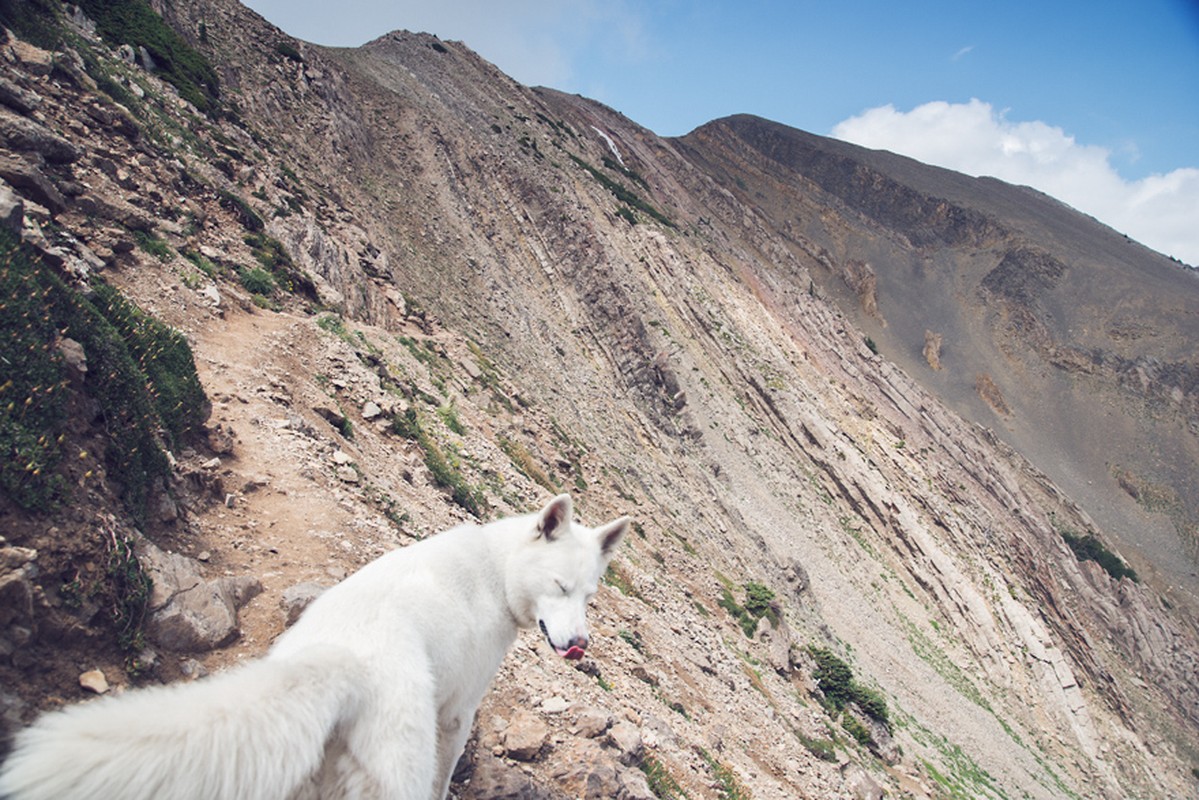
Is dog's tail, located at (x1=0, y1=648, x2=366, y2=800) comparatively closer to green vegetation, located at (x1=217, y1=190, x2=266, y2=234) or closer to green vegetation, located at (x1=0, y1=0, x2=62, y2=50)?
green vegetation, located at (x1=217, y1=190, x2=266, y2=234)

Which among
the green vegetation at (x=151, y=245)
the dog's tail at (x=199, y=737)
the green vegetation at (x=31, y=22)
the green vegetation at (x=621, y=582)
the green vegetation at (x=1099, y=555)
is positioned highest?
the green vegetation at (x=31, y=22)

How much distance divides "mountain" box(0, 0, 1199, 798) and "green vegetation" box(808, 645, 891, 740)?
0.17 metres

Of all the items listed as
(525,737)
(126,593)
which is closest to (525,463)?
(525,737)

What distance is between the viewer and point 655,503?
22.5 meters

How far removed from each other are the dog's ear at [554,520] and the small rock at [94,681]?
2438mm

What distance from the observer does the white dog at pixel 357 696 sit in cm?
173

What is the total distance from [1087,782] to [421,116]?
51390 millimetres

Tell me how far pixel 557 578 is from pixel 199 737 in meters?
1.92

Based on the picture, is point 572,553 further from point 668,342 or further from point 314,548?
point 668,342

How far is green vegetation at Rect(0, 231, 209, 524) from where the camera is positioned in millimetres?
3477

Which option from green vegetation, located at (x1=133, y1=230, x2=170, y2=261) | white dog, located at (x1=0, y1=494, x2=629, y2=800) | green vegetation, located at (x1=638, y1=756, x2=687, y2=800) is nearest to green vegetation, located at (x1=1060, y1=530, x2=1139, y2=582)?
green vegetation, located at (x1=638, y1=756, x2=687, y2=800)

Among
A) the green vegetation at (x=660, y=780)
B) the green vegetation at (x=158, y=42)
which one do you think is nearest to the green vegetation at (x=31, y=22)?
the green vegetation at (x=158, y=42)

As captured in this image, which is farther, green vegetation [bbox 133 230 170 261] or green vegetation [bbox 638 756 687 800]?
green vegetation [bbox 133 230 170 261]

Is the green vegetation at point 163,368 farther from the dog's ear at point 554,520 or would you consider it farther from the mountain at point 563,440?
the dog's ear at point 554,520
